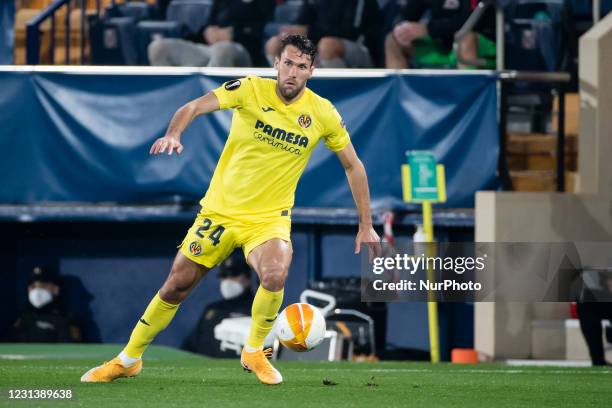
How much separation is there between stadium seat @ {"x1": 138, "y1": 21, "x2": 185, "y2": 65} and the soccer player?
7728 mm

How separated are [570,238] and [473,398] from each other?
22.0ft

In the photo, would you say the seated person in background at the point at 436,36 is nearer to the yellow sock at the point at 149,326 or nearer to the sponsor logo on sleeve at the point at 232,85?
the sponsor logo on sleeve at the point at 232,85

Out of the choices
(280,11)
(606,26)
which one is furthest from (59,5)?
(606,26)

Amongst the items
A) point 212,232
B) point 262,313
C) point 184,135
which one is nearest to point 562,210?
point 184,135

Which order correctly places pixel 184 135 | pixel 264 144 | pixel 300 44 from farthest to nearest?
pixel 184 135 < pixel 264 144 < pixel 300 44

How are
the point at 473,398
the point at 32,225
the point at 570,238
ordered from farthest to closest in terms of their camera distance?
the point at 32,225
the point at 570,238
the point at 473,398

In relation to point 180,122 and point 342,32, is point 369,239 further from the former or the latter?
point 342,32

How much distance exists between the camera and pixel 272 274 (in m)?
8.90

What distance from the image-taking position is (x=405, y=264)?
50.8 ft

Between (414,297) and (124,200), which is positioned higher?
(124,200)

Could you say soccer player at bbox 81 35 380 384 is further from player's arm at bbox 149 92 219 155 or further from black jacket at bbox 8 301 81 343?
black jacket at bbox 8 301 81 343

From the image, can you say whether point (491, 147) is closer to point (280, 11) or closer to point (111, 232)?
point (280, 11)

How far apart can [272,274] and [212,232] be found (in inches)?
20.0

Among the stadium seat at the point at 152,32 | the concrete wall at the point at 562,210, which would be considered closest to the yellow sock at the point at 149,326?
the concrete wall at the point at 562,210
